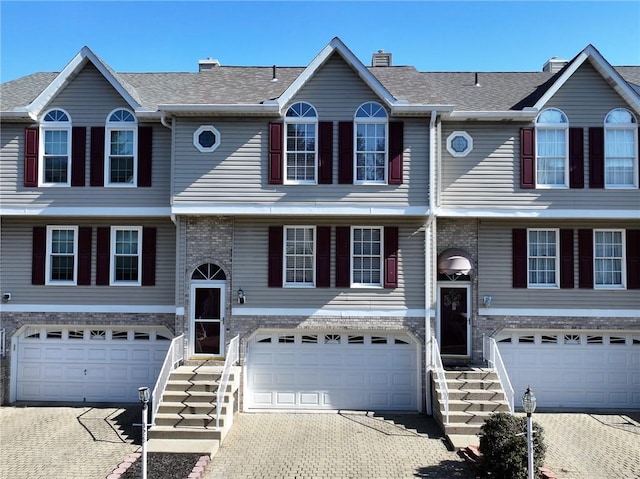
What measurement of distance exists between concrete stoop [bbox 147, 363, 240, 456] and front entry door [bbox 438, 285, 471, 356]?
20.7 feet

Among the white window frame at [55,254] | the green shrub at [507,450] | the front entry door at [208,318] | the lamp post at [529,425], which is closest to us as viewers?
the lamp post at [529,425]

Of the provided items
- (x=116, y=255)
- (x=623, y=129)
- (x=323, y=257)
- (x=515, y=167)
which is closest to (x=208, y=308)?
(x=116, y=255)

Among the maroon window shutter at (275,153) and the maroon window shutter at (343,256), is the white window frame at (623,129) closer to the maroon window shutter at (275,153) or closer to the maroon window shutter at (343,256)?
the maroon window shutter at (343,256)

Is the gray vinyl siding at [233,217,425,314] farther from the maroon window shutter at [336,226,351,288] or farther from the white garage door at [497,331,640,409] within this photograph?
the white garage door at [497,331,640,409]

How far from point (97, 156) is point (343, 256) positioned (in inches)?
311

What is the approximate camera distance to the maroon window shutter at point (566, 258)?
14.4 m

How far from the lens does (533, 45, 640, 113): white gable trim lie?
13859mm

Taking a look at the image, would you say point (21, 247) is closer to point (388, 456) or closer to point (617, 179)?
point (388, 456)

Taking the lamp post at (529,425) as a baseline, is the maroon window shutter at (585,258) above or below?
above

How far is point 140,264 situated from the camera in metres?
14.7

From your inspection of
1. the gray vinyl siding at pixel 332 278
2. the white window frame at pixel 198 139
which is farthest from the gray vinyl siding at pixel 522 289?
the white window frame at pixel 198 139

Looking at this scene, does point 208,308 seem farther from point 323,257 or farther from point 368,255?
point 368,255

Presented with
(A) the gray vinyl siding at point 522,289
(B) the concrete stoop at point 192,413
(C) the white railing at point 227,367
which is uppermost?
(A) the gray vinyl siding at point 522,289

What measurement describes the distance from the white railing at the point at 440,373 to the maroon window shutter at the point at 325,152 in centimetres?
545
